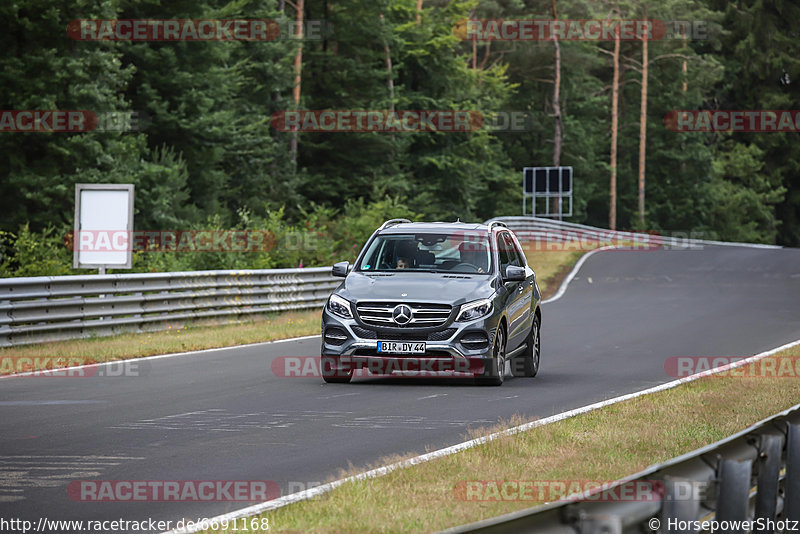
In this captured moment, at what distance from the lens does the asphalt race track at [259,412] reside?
9055 mm

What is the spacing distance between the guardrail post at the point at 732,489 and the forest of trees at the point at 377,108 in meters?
20.2

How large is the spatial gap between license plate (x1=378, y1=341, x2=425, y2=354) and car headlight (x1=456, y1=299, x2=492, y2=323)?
1.70 ft

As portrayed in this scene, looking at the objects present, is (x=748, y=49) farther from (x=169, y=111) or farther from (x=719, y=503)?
(x=719, y=503)

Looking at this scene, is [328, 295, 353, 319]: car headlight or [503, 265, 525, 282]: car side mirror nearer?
[328, 295, 353, 319]: car headlight

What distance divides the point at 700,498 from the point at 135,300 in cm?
1839

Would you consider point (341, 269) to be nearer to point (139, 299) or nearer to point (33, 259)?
point (139, 299)

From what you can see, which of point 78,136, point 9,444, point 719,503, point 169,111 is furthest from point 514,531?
point 169,111

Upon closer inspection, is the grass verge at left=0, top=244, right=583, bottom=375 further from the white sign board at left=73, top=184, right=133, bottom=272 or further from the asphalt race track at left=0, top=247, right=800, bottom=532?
the white sign board at left=73, top=184, right=133, bottom=272

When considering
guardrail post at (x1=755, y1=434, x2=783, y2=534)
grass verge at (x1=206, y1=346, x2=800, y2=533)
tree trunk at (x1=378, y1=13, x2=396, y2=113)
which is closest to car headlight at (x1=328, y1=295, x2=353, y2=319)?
grass verge at (x1=206, y1=346, x2=800, y2=533)

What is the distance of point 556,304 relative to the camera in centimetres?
3341

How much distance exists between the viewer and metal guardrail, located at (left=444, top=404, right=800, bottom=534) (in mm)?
4188

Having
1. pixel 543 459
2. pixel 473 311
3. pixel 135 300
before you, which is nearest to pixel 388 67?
pixel 135 300

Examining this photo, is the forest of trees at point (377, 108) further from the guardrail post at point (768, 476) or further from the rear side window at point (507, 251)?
the guardrail post at point (768, 476)

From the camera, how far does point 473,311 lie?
15.0m
